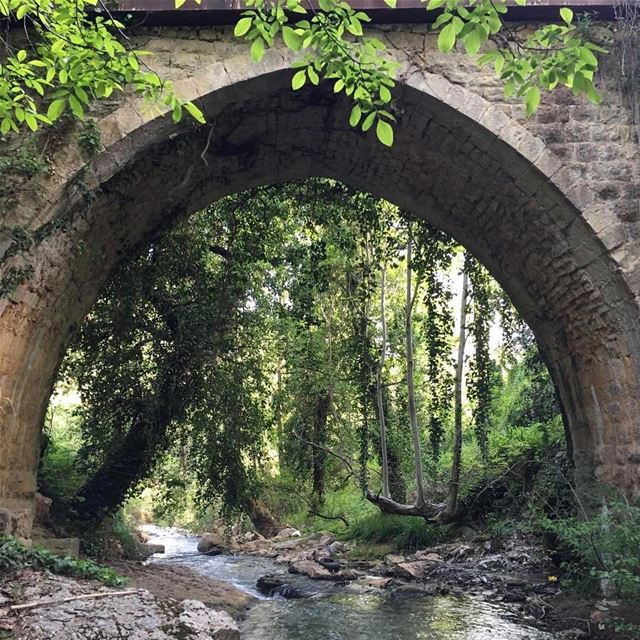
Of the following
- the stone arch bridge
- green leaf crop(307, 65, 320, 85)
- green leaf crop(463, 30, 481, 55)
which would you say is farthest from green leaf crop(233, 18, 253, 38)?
the stone arch bridge

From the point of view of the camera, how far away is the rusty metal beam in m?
4.73

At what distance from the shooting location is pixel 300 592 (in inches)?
291

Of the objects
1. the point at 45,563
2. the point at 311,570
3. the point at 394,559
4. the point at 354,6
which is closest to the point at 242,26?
the point at 354,6

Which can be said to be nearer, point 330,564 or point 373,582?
point 373,582

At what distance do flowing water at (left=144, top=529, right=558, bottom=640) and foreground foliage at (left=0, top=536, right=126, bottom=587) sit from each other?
1720 mm

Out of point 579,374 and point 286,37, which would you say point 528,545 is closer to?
point 579,374

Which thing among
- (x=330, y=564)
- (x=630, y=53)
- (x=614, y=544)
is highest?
(x=630, y=53)

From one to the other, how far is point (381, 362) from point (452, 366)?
1.37 metres

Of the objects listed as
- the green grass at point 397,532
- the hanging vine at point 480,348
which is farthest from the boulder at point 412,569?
the hanging vine at point 480,348

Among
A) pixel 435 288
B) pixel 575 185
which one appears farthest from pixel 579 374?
pixel 435 288

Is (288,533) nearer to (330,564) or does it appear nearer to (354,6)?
(330,564)

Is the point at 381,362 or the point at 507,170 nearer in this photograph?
the point at 507,170

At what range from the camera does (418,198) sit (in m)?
6.21

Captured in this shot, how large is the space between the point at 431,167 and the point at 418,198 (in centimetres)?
59
